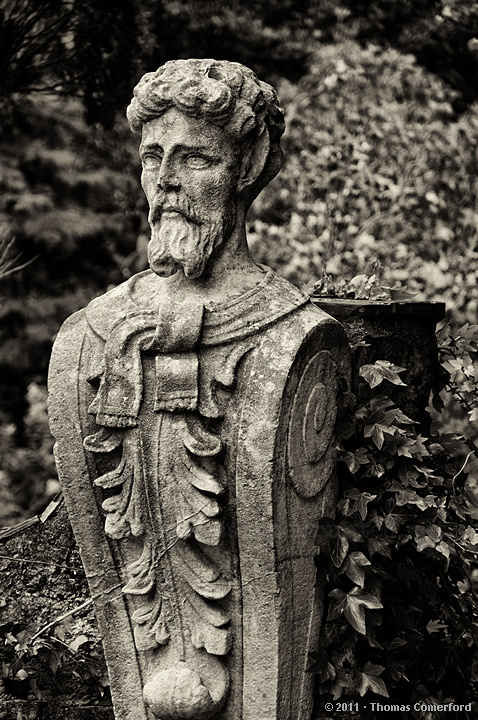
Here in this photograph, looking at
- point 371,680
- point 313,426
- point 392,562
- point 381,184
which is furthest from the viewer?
point 381,184

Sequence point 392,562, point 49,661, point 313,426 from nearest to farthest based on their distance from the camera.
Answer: point 313,426 < point 392,562 < point 49,661

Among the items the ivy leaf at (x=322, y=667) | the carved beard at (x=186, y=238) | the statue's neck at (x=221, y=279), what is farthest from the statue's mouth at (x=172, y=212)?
A: the ivy leaf at (x=322, y=667)

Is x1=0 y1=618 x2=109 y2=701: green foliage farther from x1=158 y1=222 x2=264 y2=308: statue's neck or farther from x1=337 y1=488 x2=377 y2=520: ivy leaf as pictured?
x1=158 y1=222 x2=264 y2=308: statue's neck

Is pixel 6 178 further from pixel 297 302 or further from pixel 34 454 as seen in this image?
pixel 297 302

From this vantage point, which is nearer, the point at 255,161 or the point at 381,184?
the point at 255,161

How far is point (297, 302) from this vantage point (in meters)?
2.45

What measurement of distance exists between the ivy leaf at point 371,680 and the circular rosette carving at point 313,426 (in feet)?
1.65

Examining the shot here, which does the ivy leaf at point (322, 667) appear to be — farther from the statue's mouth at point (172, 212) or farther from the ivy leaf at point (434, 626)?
the statue's mouth at point (172, 212)

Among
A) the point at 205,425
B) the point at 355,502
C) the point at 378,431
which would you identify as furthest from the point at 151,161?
the point at 355,502

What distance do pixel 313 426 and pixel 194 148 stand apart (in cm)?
75

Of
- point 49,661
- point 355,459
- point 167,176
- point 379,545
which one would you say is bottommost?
point 49,661

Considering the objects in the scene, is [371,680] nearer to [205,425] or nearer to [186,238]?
[205,425]

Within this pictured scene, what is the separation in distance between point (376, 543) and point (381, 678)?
389 millimetres

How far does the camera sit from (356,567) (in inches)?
98.8
